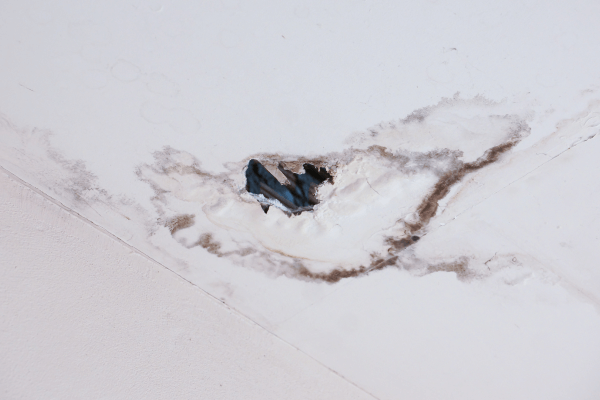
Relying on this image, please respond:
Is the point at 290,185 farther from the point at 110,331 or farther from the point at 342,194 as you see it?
the point at 110,331

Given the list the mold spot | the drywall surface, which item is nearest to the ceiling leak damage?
the mold spot

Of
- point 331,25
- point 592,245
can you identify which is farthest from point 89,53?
point 592,245

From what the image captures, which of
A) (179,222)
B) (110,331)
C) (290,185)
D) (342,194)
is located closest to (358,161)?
(342,194)

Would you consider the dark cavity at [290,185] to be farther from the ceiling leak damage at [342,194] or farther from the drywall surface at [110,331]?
the drywall surface at [110,331]

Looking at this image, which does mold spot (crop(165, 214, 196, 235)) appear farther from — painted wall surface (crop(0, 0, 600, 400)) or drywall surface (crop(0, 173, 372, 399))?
drywall surface (crop(0, 173, 372, 399))

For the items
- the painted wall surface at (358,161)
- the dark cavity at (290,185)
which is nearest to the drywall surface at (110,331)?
the painted wall surface at (358,161)

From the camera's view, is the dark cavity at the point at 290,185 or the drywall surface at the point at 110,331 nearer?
the dark cavity at the point at 290,185
